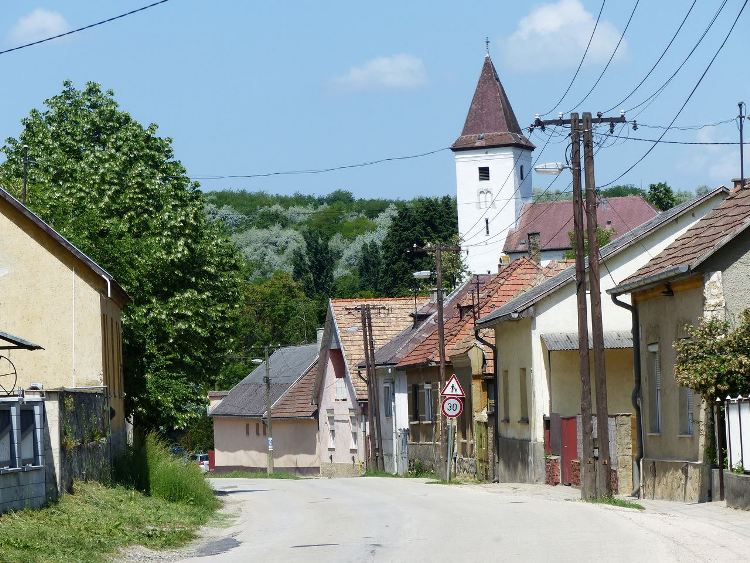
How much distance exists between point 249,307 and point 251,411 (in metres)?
33.3

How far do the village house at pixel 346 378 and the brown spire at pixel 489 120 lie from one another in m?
59.3

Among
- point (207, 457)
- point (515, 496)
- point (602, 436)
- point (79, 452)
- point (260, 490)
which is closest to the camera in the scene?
point (79, 452)

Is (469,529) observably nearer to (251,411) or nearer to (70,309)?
(70,309)

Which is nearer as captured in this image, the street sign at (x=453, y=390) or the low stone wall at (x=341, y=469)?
the street sign at (x=453, y=390)

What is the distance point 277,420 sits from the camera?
72.1m

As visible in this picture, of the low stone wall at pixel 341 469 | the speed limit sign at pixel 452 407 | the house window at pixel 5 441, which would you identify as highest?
the house window at pixel 5 441

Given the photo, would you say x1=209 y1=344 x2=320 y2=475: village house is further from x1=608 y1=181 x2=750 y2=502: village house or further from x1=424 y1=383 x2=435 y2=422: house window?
x1=608 y1=181 x2=750 y2=502: village house

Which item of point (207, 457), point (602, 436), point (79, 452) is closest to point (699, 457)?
point (602, 436)

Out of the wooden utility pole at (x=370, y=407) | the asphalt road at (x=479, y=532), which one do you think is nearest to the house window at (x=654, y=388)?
the asphalt road at (x=479, y=532)

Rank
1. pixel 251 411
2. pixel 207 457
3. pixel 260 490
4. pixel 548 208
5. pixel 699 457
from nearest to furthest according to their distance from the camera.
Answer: pixel 699 457 < pixel 260 490 < pixel 251 411 < pixel 207 457 < pixel 548 208

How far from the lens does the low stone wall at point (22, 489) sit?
15851 mm

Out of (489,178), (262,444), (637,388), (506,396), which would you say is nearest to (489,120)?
(489,178)

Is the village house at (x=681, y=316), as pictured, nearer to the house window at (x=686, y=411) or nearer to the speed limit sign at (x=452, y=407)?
the house window at (x=686, y=411)

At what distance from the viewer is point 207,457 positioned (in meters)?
91.3
